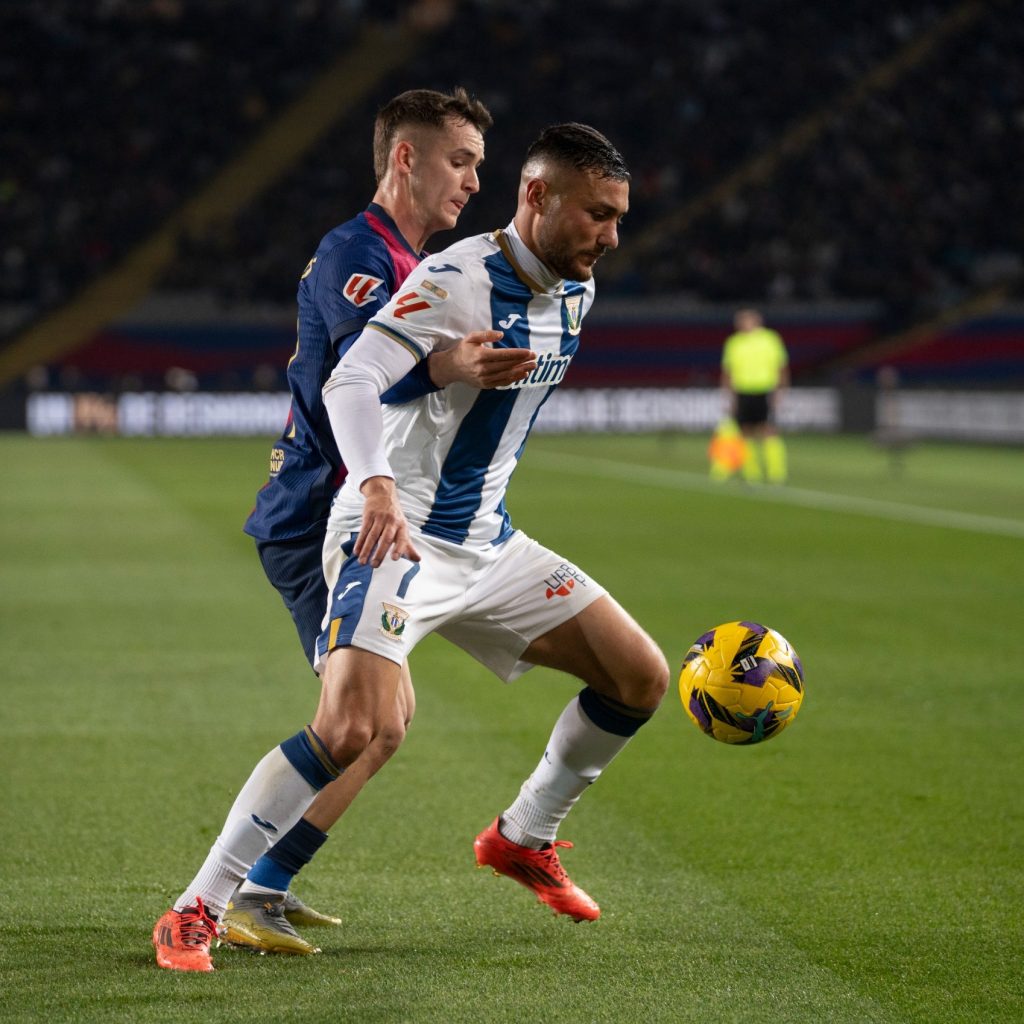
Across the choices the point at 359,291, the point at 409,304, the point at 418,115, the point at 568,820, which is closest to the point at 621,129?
the point at 568,820

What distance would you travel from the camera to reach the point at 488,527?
166 inches

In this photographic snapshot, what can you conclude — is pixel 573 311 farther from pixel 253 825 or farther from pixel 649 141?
pixel 649 141

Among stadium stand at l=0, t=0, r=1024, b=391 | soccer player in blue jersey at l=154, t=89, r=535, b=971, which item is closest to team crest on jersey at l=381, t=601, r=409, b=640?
soccer player in blue jersey at l=154, t=89, r=535, b=971

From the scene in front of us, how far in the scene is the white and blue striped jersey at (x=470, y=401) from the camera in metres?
3.99

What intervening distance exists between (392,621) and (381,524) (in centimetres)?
29

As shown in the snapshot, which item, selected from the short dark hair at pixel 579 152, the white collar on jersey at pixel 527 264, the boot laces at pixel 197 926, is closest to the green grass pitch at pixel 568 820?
the boot laces at pixel 197 926

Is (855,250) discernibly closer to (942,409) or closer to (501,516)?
(942,409)

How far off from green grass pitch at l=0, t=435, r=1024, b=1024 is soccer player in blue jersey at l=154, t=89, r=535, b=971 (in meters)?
0.13

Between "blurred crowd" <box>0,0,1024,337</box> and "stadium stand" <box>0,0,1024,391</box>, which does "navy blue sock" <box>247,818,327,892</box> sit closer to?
"stadium stand" <box>0,0,1024,391</box>

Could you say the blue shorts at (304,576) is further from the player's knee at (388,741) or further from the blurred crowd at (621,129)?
the blurred crowd at (621,129)

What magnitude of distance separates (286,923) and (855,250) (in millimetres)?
33830

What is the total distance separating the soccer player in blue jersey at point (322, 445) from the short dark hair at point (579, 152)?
9.4 inches

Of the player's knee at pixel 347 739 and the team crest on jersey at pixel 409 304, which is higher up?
the team crest on jersey at pixel 409 304

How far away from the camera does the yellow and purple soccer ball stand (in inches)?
179
